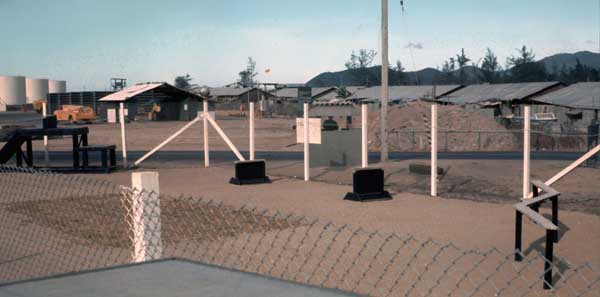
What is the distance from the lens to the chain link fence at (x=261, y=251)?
7.49 m

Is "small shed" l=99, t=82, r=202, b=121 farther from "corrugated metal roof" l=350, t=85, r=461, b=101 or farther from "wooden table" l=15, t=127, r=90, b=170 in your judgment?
"wooden table" l=15, t=127, r=90, b=170

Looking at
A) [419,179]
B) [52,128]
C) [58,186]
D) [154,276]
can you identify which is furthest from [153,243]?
[52,128]

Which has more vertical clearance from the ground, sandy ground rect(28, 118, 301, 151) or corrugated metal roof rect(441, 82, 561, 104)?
corrugated metal roof rect(441, 82, 561, 104)

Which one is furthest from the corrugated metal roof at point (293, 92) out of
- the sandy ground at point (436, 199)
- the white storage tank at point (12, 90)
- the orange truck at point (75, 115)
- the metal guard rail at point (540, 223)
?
the metal guard rail at point (540, 223)

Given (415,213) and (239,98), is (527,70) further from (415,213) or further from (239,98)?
(415,213)

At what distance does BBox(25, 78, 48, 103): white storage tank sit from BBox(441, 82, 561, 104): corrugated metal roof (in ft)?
317

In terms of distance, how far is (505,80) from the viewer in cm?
11056

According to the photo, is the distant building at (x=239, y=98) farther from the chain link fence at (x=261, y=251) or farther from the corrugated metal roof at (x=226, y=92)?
the chain link fence at (x=261, y=251)

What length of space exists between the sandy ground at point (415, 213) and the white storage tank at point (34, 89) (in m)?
136

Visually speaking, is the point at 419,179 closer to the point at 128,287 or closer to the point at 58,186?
the point at 58,186

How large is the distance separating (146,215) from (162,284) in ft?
3.64

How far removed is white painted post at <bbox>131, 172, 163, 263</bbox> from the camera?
569 cm

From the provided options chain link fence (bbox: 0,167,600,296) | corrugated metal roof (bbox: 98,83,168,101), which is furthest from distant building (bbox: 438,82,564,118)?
chain link fence (bbox: 0,167,600,296)

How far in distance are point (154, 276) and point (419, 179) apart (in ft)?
49.1
